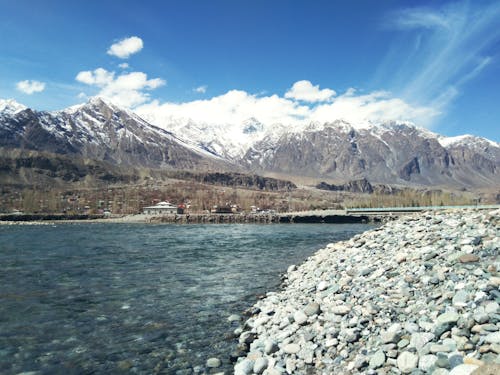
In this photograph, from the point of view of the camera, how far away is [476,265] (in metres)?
14.9

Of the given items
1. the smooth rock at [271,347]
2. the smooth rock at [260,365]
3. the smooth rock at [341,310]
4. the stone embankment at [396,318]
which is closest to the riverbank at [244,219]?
the stone embankment at [396,318]

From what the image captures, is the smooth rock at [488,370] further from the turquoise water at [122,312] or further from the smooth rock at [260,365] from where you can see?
the turquoise water at [122,312]

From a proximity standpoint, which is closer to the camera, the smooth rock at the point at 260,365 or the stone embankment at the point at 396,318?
the stone embankment at the point at 396,318

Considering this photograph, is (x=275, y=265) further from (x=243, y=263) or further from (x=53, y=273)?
(x=53, y=273)

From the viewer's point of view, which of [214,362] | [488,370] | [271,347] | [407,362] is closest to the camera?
[488,370]

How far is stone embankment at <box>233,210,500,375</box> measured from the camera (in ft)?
33.2

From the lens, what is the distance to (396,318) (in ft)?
42.1

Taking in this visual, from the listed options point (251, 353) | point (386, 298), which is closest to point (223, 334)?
point (251, 353)

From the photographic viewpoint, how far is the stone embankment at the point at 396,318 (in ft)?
33.2

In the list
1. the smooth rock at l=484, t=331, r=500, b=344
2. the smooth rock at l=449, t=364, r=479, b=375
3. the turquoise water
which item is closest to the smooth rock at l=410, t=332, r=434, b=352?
the smooth rock at l=484, t=331, r=500, b=344

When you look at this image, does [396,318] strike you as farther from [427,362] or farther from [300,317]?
[300,317]

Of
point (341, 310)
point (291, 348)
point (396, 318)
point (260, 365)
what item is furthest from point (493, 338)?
point (260, 365)

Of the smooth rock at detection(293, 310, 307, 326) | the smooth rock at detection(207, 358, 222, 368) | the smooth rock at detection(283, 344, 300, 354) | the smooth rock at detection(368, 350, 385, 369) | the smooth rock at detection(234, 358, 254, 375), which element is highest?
the smooth rock at detection(368, 350, 385, 369)

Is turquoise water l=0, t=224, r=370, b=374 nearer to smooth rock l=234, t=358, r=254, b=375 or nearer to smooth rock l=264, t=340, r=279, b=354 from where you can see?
smooth rock l=234, t=358, r=254, b=375
